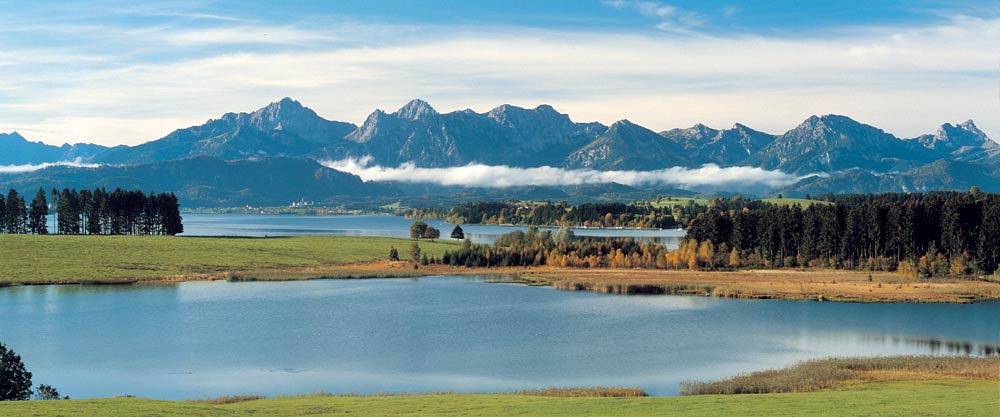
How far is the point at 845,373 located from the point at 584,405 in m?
22.4

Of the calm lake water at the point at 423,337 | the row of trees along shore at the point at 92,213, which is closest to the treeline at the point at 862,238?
the calm lake water at the point at 423,337

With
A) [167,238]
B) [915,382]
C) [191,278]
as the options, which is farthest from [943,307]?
[167,238]

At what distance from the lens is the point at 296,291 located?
114 meters

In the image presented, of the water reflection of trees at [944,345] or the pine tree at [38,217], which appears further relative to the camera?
the pine tree at [38,217]

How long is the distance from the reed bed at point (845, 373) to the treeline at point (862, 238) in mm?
72996

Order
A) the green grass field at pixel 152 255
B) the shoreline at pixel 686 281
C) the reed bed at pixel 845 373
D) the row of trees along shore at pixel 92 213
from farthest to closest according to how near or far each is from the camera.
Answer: the row of trees along shore at pixel 92 213 < the green grass field at pixel 152 255 < the shoreline at pixel 686 281 < the reed bed at pixel 845 373

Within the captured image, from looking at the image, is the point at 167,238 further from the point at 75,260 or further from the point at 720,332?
Result: the point at 720,332

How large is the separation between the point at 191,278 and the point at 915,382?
101 meters

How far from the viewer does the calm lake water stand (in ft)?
186

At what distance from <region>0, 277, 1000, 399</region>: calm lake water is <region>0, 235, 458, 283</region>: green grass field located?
12587mm

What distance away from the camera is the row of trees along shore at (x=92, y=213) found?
17175 centimetres

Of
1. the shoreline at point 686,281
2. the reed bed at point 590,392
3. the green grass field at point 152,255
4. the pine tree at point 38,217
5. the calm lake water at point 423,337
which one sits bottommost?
the calm lake water at point 423,337

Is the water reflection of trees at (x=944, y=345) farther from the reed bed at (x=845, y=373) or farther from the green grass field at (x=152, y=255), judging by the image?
the green grass field at (x=152, y=255)

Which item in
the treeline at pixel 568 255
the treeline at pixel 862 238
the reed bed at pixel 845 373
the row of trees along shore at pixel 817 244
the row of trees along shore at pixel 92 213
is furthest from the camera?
the row of trees along shore at pixel 92 213
